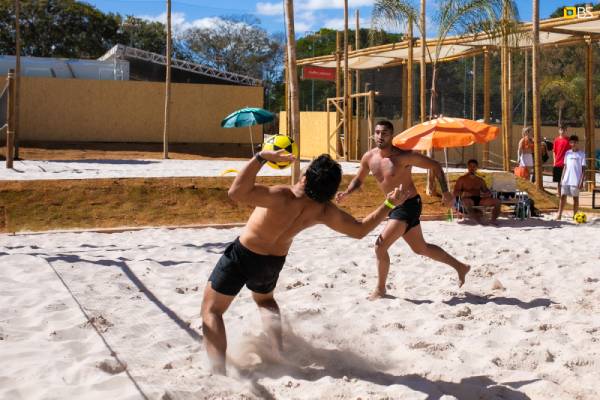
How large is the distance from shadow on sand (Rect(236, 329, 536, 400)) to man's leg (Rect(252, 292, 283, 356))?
0.06 metres

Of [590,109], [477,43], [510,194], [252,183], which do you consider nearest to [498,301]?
[252,183]

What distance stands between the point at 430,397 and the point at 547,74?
43.3 m

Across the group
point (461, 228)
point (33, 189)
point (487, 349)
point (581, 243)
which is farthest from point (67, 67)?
point (487, 349)

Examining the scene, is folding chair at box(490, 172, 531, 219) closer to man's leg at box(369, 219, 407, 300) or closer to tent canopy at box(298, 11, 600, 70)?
tent canopy at box(298, 11, 600, 70)

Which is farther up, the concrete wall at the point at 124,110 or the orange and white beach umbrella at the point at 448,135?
the concrete wall at the point at 124,110

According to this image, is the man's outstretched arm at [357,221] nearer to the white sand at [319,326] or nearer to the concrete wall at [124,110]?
the white sand at [319,326]

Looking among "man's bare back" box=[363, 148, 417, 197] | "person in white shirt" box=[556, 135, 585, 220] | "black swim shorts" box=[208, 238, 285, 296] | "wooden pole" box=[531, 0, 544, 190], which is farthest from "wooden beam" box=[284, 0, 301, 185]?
"black swim shorts" box=[208, 238, 285, 296]

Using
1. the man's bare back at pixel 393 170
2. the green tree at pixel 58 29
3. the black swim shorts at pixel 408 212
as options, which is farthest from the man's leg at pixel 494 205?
the green tree at pixel 58 29

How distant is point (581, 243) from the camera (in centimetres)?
849

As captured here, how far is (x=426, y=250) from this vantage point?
6.04 meters

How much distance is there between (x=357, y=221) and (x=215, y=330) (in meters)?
0.98

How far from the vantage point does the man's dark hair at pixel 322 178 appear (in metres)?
3.76

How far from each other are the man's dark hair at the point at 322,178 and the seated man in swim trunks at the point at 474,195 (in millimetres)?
7660

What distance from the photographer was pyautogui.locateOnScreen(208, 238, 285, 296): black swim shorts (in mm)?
3998
